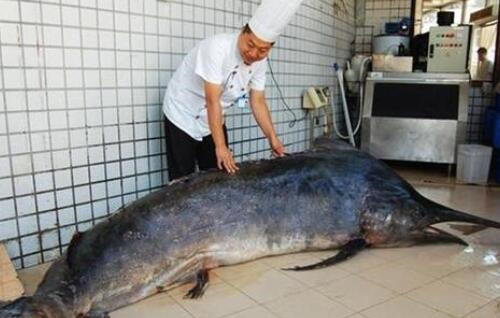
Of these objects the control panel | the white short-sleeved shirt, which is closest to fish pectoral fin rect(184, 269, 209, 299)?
the white short-sleeved shirt

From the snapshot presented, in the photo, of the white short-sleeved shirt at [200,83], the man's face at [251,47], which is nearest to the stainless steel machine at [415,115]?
the white short-sleeved shirt at [200,83]

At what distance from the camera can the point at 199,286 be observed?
1960 mm

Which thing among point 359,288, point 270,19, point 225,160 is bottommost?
point 359,288

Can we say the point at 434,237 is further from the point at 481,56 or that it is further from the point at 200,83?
the point at 481,56

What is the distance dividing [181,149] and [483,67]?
3.79 metres

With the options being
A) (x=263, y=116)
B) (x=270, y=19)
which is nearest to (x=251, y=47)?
(x=270, y=19)

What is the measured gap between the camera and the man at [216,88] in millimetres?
2084

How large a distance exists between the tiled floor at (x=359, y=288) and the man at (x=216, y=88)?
0.57m

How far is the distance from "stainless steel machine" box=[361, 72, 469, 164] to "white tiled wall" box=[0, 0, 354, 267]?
6.90 feet

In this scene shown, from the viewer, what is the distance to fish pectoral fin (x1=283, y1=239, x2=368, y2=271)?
7.22ft

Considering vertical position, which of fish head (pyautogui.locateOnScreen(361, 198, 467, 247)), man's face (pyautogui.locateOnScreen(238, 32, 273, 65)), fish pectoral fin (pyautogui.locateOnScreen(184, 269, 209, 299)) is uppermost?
man's face (pyautogui.locateOnScreen(238, 32, 273, 65))

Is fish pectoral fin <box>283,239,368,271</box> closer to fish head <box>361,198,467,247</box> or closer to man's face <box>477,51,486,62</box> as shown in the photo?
fish head <box>361,198,467,247</box>

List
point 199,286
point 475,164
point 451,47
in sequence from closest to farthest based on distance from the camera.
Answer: point 199,286 < point 475,164 < point 451,47

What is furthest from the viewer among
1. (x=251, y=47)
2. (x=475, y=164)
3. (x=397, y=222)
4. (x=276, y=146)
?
(x=475, y=164)
